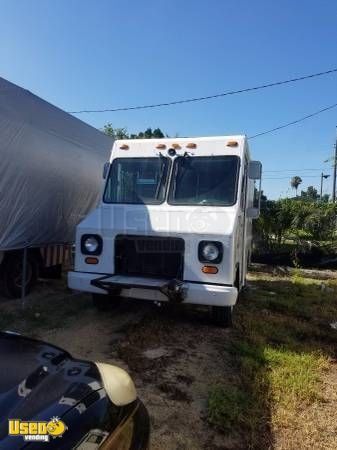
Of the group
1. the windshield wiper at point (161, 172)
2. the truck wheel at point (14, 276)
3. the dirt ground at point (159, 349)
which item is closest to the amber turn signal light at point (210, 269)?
the dirt ground at point (159, 349)

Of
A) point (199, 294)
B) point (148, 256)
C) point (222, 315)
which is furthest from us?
point (148, 256)

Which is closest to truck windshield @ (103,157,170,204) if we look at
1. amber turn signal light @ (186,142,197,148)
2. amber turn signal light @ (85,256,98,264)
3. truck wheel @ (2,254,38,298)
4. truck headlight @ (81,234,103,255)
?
amber turn signal light @ (186,142,197,148)

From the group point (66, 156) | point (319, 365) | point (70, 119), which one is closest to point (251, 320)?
point (319, 365)

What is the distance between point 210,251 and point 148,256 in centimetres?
98

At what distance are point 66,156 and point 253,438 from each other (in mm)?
5977

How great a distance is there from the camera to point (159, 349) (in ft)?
15.4

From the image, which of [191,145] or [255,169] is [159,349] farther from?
[255,169]

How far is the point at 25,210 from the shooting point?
6.52 meters

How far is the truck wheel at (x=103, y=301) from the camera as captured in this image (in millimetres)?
5926

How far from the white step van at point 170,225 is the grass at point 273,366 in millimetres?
615

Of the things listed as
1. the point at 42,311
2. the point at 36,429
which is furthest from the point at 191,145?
the point at 36,429

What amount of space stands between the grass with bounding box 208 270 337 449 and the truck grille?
4.06ft

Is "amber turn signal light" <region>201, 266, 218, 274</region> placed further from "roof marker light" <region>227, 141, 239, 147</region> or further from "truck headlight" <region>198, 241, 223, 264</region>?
"roof marker light" <region>227, 141, 239, 147</region>

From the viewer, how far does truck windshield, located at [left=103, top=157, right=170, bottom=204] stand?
5945 millimetres
